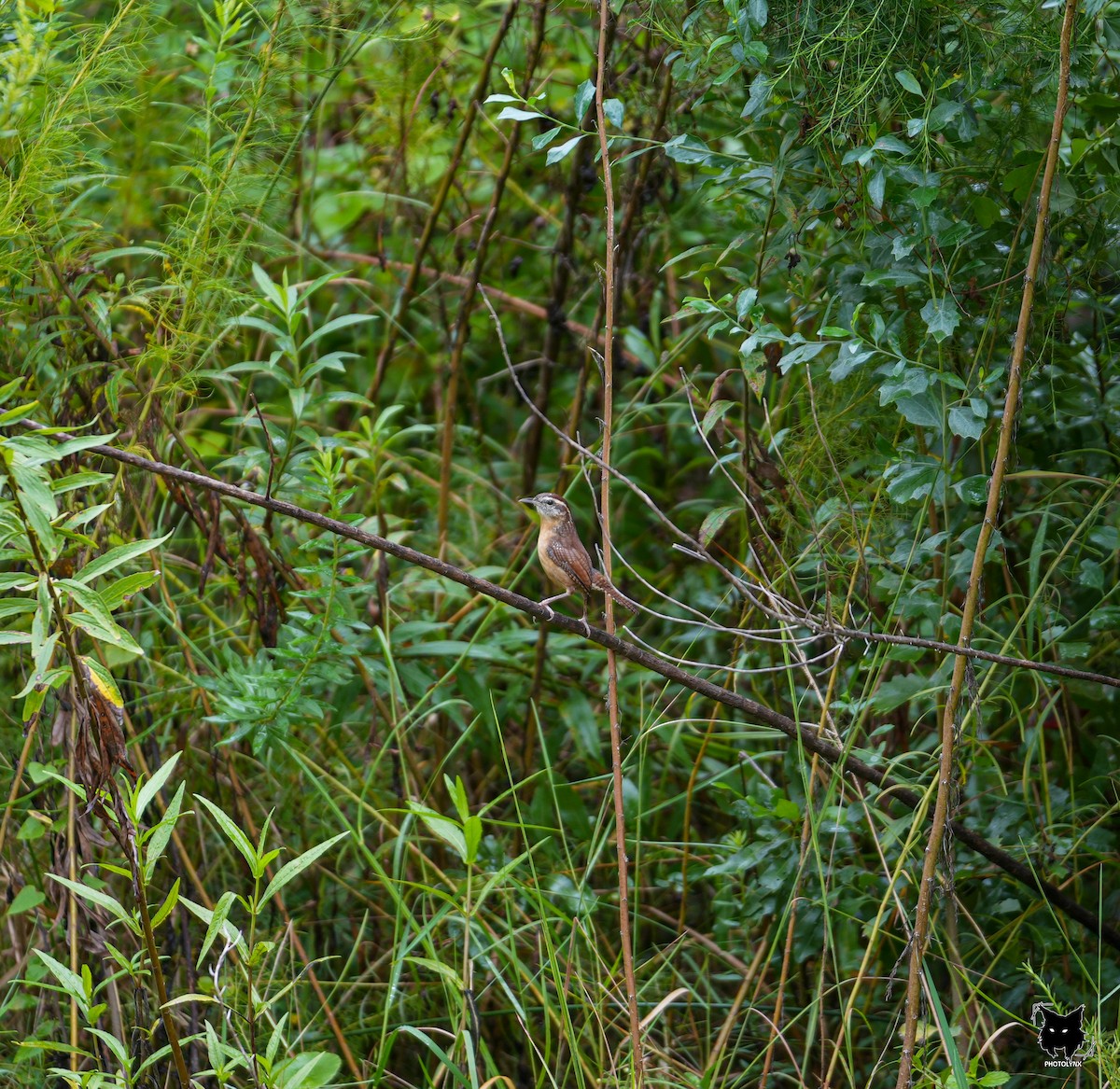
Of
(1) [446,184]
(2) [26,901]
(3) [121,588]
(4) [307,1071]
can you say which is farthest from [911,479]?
(2) [26,901]

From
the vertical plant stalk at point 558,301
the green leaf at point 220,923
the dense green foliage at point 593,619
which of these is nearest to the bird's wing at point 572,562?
the dense green foliage at point 593,619

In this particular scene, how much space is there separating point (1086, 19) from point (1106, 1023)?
8.01 feet

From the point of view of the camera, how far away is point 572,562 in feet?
11.8

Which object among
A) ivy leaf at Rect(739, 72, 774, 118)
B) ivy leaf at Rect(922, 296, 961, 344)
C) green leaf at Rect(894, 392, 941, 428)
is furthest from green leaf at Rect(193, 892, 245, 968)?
ivy leaf at Rect(739, 72, 774, 118)

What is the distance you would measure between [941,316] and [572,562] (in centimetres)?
146

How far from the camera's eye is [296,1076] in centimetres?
231

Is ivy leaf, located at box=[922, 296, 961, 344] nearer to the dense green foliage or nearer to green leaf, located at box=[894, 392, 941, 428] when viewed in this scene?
the dense green foliage

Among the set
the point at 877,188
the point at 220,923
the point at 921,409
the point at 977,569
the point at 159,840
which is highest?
the point at 877,188

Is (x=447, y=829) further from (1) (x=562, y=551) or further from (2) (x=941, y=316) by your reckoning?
(2) (x=941, y=316)

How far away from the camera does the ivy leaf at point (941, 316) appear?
2.49 meters

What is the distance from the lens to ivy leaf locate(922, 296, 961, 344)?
8.16 feet

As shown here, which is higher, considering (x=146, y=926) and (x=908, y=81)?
(x=908, y=81)

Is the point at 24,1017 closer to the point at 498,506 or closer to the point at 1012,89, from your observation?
the point at 498,506

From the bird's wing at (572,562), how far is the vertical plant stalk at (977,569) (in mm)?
1366
